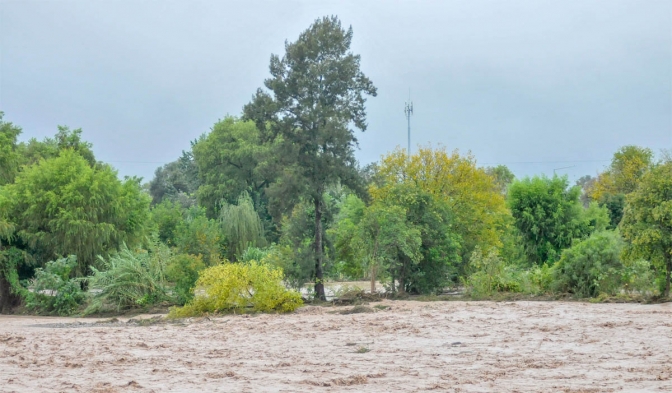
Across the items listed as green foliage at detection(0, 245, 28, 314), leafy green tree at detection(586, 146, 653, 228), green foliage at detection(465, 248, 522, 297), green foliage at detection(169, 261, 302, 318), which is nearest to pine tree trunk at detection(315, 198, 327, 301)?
green foliage at detection(169, 261, 302, 318)

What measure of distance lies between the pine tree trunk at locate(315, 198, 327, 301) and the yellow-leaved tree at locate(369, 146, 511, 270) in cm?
445

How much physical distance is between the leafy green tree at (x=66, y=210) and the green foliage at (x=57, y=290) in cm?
174

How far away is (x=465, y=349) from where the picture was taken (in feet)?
53.9

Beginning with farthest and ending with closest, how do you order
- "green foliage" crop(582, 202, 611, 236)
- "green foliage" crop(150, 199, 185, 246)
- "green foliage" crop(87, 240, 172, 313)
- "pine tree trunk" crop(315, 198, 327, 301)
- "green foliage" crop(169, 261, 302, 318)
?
"green foliage" crop(150, 199, 185, 246), "green foliage" crop(582, 202, 611, 236), "pine tree trunk" crop(315, 198, 327, 301), "green foliage" crop(87, 240, 172, 313), "green foliage" crop(169, 261, 302, 318)

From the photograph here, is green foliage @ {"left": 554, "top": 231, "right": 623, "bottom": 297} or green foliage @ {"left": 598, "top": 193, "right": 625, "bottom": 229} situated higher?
green foliage @ {"left": 598, "top": 193, "right": 625, "bottom": 229}

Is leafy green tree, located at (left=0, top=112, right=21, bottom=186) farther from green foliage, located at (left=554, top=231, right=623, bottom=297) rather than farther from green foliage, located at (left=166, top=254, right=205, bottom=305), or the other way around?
green foliage, located at (left=554, top=231, right=623, bottom=297)

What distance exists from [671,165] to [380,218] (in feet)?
38.6

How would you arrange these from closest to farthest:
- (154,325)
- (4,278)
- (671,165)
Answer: (154,325)
(671,165)
(4,278)

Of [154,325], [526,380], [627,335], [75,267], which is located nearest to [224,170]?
[75,267]

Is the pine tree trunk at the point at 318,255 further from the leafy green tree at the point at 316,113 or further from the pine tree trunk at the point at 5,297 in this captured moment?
the pine tree trunk at the point at 5,297

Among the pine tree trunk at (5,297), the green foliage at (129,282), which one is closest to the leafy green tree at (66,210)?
the pine tree trunk at (5,297)

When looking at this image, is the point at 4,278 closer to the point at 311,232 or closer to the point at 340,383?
the point at 311,232

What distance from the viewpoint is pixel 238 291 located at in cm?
2830

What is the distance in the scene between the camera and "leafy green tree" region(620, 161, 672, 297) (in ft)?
86.1
